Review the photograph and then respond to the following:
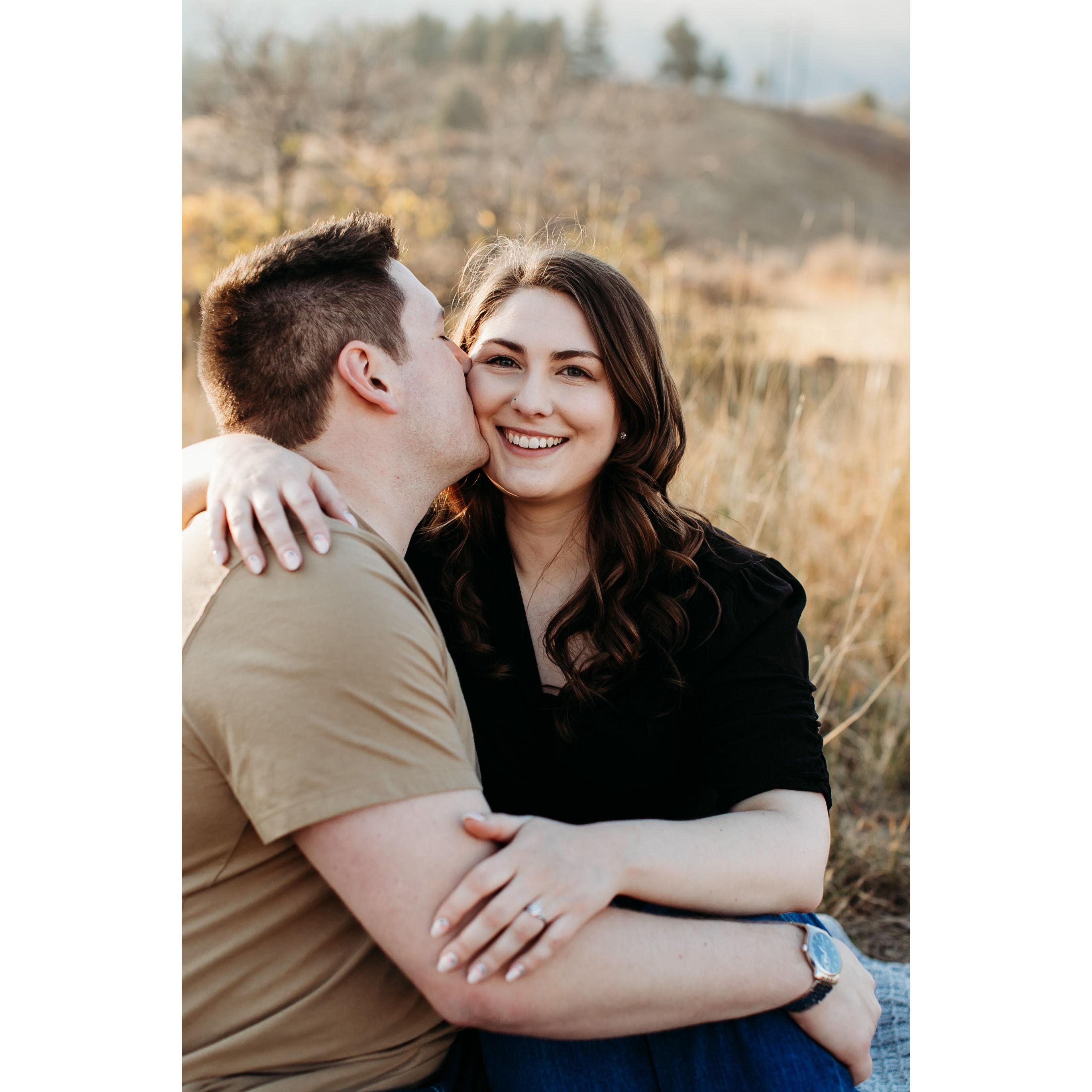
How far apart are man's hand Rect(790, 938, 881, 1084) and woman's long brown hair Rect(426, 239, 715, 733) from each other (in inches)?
Result: 24.4

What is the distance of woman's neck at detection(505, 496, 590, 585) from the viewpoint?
2.31m

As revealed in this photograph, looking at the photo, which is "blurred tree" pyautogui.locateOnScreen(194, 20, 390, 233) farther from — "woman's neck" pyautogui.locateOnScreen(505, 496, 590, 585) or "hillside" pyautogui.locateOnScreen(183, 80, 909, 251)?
"woman's neck" pyautogui.locateOnScreen(505, 496, 590, 585)

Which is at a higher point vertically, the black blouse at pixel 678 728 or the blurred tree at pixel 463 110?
the blurred tree at pixel 463 110

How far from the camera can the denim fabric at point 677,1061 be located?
1641mm

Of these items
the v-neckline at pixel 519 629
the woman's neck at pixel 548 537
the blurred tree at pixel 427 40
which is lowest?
the v-neckline at pixel 519 629

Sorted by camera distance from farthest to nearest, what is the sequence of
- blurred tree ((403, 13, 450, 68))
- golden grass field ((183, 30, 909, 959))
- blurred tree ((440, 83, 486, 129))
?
blurred tree ((403, 13, 450, 68)), blurred tree ((440, 83, 486, 129)), golden grass field ((183, 30, 909, 959))

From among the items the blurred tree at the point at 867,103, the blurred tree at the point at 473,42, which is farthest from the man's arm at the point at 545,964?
the blurred tree at the point at 867,103

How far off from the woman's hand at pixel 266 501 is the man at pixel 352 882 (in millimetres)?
26

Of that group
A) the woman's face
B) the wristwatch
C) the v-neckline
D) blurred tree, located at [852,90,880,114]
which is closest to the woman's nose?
the woman's face

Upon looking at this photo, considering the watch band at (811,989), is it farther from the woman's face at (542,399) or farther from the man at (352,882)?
the woman's face at (542,399)

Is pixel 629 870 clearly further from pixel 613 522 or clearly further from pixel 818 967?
pixel 613 522

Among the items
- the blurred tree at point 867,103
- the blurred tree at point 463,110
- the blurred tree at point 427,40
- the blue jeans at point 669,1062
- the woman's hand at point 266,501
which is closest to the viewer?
the woman's hand at point 266,501

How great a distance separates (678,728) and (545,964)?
29.2 inches
